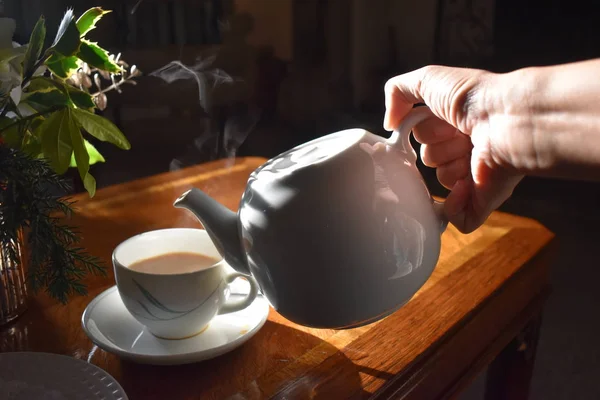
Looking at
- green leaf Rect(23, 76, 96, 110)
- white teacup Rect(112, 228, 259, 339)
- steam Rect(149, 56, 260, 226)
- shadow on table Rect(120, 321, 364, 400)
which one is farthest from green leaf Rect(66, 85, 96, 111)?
steam Rect(149, 56, 260, 226)

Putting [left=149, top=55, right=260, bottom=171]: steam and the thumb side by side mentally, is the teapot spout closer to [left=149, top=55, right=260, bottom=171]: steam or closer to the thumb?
the thumb

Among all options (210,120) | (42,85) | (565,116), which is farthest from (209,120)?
(565,116)

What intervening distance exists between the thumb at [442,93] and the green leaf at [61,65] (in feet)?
1.04

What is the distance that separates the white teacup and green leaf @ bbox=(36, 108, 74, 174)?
107 millimetres

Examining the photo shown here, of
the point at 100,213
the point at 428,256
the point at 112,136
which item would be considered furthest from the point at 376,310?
the point at 100,213

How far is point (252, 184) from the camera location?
19.3 inches

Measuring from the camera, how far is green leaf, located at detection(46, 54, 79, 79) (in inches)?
22.4

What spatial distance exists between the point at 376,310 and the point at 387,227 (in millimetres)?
72

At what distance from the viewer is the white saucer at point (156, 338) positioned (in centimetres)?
54

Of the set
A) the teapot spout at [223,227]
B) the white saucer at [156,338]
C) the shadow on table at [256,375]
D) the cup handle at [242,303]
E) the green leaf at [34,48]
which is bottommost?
the shadow on table at [256,375]

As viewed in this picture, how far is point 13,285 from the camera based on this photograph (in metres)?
0.65

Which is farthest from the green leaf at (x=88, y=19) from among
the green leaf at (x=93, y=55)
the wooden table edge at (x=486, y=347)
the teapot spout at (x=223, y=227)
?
the wooden table edge at (x=486, y=347)

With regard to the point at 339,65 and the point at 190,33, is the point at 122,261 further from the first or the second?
the point at 339,65

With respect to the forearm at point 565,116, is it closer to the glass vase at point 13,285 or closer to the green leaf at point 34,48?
the green leaf at point 34,48
